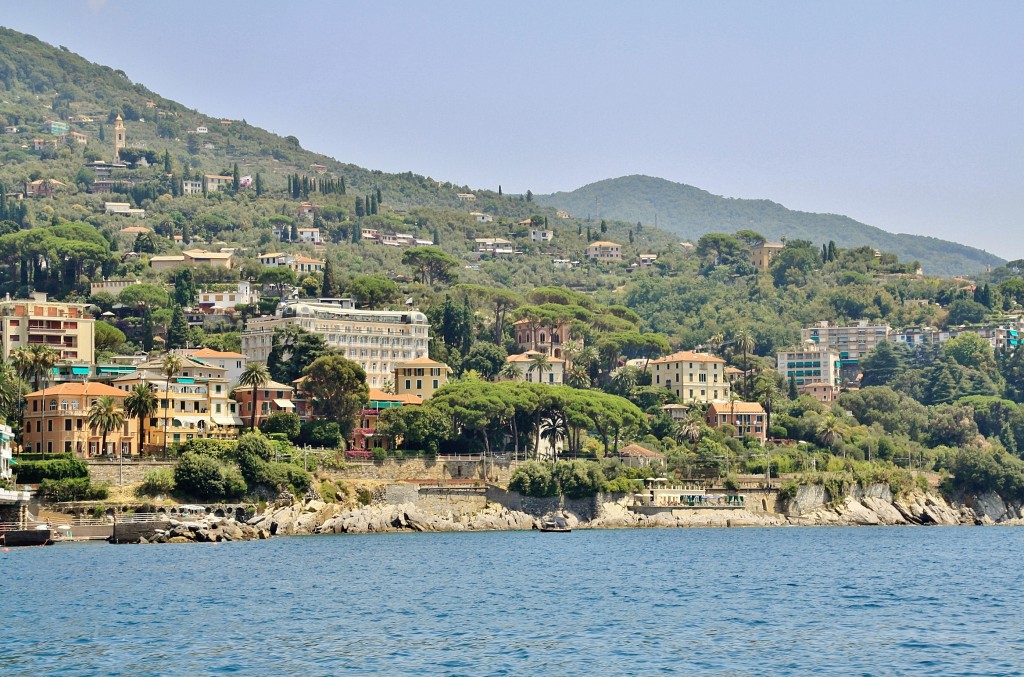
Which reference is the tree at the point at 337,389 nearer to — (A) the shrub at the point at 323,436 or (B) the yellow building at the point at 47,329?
(A) the shrub at the point at 323,436

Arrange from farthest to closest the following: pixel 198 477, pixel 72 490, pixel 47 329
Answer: pixel 47 329 < pixel 198 477 < pixel 72 490

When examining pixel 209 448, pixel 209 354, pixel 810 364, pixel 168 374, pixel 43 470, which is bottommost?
pixel 43 470

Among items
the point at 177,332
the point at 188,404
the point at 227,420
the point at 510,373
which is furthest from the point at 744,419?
the point at 188,404

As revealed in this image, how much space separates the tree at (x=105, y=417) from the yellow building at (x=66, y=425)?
152 cm

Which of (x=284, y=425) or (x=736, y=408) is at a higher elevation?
(x=736, y=408)

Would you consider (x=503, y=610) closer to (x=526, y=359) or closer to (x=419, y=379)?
(x=419, y=379)

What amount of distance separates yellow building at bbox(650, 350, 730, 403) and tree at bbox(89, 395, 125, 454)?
5586 cm

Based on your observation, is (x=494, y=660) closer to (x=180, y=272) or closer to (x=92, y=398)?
(x=92, y=398)

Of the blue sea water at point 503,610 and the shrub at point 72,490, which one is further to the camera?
the shrub at point 72,490

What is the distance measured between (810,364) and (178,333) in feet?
237

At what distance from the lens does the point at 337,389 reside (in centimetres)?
9988

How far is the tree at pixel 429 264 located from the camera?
164750 millimetres

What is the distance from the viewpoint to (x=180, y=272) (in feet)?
462

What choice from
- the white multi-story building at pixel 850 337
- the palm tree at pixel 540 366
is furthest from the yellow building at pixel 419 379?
the white multi-story building at pixel 850 337
